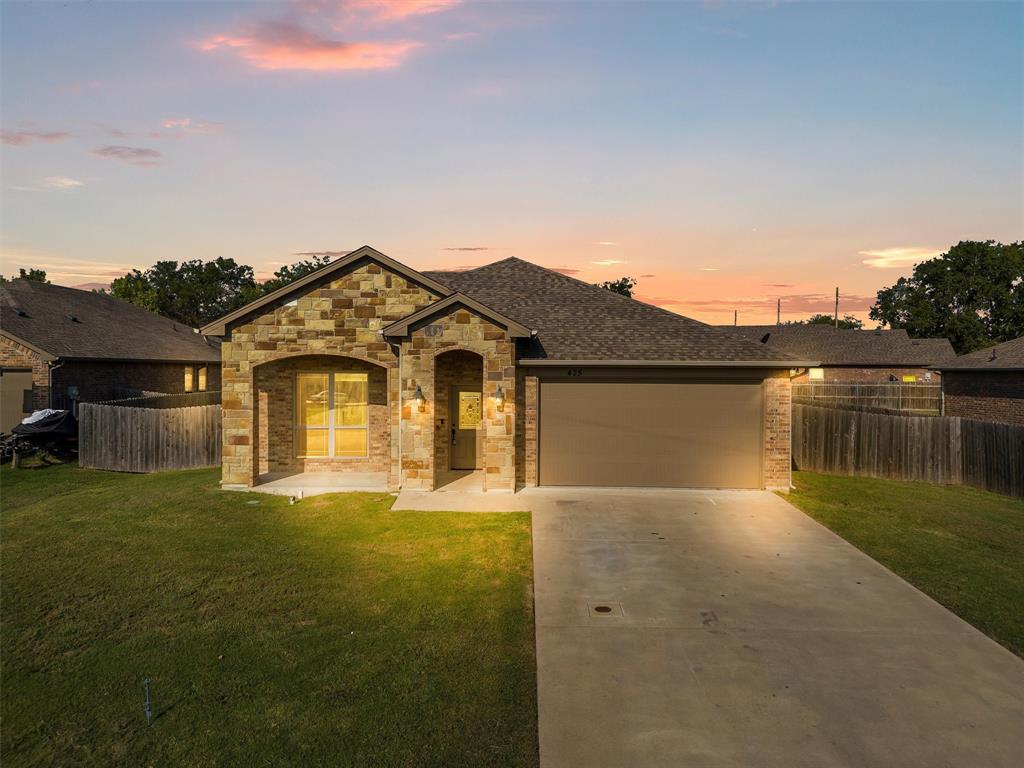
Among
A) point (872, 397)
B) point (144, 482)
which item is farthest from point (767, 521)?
point (872, 397)

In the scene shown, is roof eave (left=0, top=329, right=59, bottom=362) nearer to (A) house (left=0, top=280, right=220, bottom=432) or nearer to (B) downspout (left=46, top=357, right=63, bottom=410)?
(A) house (left=0, top=280, right=220, bottom=432)

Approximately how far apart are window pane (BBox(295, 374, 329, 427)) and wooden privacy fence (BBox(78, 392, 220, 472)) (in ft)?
12.3

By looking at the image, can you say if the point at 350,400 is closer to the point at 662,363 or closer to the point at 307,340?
the point at 307,340

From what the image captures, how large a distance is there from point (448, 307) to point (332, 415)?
4638 millimetres

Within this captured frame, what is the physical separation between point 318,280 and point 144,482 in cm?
675

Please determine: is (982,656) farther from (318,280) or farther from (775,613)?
(318,280)

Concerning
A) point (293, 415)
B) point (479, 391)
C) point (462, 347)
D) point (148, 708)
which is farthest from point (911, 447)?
point (148, 708)

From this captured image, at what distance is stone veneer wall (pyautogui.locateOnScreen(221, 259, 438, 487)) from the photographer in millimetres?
14180

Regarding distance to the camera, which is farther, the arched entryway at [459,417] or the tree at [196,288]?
the tree at [196,288]

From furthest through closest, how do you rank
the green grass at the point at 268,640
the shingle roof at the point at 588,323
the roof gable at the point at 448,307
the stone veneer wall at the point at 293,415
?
the stone veneer wall at the point at 293,415
the shingle roof at the point at 588,323
the roof gable at the point at 448,307
the green grass at the point at 268,640

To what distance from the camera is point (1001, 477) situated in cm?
1466

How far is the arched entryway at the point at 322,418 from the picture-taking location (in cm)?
1568

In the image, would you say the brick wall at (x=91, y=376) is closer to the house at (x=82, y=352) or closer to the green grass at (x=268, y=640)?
the house at (x=82, y=352)

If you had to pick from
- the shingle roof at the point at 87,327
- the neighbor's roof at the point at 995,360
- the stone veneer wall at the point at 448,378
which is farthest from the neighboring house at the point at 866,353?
the shingle roof at the point at 87,327
